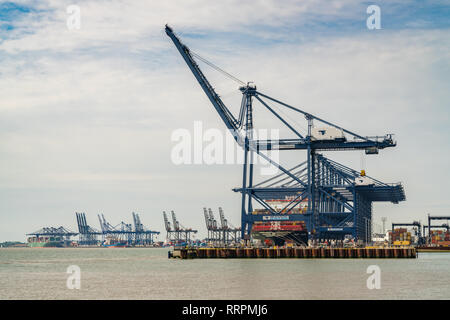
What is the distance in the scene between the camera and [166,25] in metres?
75.0

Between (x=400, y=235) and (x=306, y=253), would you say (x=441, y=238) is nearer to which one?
(x=400, y=235)

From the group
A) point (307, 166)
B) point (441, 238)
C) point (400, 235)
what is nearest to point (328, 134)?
point (307, 166)

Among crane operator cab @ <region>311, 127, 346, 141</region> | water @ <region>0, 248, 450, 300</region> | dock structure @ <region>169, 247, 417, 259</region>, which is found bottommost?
water @ <region>0, 248, 450, 300</region>

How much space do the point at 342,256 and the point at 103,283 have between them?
125ft

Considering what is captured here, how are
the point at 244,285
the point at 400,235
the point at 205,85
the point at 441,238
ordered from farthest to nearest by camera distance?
the point at 441,238 → the point at 400,235 → the point at 205,85 → the point at 244,285

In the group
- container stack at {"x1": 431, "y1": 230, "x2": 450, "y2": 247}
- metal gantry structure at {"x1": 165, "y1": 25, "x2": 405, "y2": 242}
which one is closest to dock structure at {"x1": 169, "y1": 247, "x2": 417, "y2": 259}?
metal gantry structure at {"x1": 165, "y1": 25, "x2": 405, "y2": 242}

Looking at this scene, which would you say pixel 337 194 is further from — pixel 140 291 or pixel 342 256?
pixel 140 291

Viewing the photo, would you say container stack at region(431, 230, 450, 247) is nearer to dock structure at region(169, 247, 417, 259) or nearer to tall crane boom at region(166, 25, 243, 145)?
dock structure at region(169, 247, 417, 259)

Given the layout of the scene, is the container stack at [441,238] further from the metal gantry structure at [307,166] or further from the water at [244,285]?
the water at [244,285]

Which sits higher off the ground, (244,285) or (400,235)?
(400,235)

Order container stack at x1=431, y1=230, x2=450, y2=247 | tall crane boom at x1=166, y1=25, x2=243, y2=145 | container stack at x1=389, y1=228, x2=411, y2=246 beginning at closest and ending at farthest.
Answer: tall crane boom at x1=166, y1=25, x2=243, y2=145
container stack at x1=389, y1=228, x2=411, y2=246
container stack at x1=431, y1=230, x2=450, y2=247

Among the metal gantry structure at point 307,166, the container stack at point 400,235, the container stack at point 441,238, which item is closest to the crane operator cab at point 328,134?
the metal gantry structure at point 307,166

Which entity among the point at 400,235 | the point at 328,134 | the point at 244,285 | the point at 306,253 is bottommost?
the point at 244,285

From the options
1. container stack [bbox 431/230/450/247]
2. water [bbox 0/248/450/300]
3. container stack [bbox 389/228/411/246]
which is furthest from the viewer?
container stack [bbox 431/230/450/247]
